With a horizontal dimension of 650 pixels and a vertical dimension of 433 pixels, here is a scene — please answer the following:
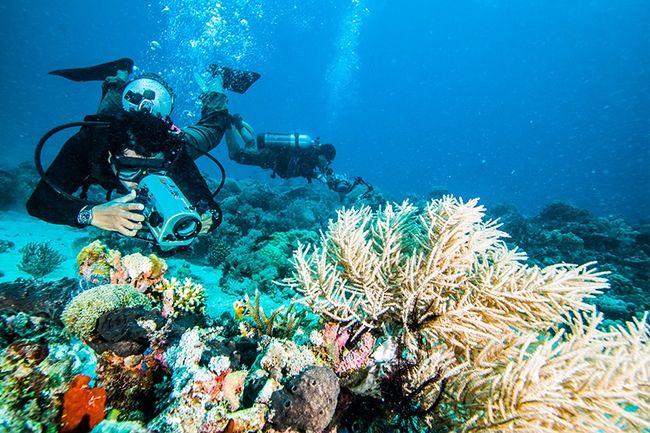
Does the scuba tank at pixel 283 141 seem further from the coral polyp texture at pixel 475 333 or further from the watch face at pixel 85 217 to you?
the coral polyp texture at pixel 475 333

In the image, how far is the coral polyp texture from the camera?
5.02ft

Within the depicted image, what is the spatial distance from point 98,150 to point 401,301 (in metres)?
3.92

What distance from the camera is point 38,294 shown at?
2.97 meters

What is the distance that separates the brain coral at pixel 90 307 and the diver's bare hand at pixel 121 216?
1.85 feet

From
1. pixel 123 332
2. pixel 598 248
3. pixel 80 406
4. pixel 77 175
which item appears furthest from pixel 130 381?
pixel 598 248

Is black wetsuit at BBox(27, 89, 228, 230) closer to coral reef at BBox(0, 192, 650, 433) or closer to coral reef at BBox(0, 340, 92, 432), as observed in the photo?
coral reef at BBox(0, 192, 650, 433)

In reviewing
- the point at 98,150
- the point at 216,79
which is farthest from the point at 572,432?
the point at 216,79

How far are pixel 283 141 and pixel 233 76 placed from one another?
2.68m

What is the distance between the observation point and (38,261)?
5.97 meters

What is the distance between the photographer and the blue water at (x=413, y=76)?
80438mm

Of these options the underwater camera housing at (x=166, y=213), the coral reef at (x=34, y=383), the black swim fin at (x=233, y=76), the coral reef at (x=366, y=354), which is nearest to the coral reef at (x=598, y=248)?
the coral reef at (x=366, y=354)

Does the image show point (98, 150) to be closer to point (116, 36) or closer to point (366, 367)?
point (366, 367)

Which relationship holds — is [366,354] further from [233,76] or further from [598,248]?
[598,248]

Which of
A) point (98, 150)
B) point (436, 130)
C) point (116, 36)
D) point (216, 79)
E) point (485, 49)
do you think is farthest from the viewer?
point (436, 130)
